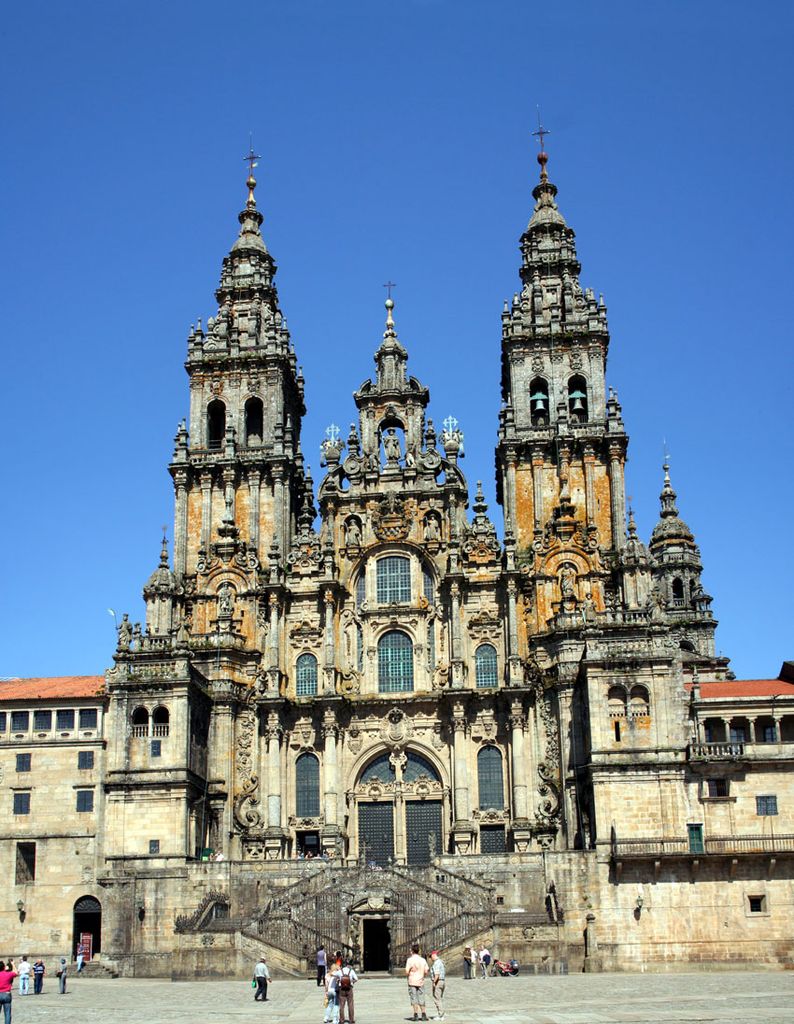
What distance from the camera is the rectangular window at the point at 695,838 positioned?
54688 millimetres

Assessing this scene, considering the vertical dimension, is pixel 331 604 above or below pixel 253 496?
below

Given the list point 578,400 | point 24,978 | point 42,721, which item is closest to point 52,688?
point 42,721

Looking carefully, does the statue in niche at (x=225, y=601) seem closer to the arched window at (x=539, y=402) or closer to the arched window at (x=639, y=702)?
the arched window at (x=539, y=402)

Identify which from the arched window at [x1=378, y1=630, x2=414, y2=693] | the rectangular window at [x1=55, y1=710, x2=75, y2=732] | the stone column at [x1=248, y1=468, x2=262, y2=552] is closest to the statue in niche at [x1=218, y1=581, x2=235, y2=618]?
the stone column at [x1=248, y1=468, x2=262, y2=552]

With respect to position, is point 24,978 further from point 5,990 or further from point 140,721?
point 5,990

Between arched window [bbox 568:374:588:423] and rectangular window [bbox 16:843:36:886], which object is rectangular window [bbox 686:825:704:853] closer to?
arched window [bbox 568:374:588:423]

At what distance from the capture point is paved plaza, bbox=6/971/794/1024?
3120 cm

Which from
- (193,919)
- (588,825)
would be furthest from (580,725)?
(193,919)

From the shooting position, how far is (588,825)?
191 ft

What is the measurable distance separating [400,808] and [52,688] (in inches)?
736

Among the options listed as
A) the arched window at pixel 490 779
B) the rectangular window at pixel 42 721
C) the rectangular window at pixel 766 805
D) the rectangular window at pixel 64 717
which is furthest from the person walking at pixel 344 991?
the rectangular window at pixel 42 721

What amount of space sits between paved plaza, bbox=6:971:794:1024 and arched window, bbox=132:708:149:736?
43.1 ft

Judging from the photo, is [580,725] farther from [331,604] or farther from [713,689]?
[331,604]

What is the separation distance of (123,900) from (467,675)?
19877 millimetres
